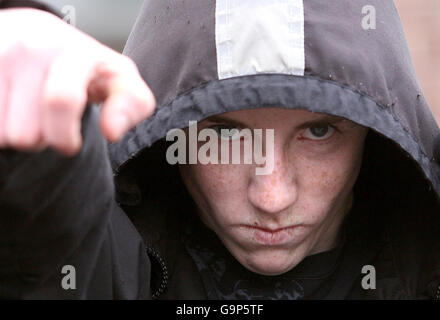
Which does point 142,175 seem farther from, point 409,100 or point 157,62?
point 409,100

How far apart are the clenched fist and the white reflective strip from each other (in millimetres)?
412

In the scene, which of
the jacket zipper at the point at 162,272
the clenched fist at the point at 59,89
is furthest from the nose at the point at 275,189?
the clenched fist at the point at 59,89

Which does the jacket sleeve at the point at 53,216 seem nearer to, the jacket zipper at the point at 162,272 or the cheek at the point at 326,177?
the jacket zipper at the point at 162,272

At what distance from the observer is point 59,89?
58 cm

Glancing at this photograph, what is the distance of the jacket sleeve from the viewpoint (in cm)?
72

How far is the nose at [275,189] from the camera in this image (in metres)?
1.09

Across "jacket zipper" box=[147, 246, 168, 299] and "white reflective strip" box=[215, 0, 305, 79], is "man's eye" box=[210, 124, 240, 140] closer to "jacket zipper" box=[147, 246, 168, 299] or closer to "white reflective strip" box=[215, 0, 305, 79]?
"white reflective strip" box=[215, 0, 305, 79]

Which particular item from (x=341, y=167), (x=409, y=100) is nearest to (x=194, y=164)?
(x=341, y=167)

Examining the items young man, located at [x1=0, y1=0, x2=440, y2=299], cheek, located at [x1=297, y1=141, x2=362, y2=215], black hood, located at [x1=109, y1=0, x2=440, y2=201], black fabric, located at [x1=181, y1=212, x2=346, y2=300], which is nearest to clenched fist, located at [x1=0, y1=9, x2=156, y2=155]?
young man, located at [x1=0, y1=0, x2=440, y2=299]

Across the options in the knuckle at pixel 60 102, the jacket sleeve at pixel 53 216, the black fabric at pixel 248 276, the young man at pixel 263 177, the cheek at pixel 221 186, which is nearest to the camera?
the knuckle at pixel 60 102

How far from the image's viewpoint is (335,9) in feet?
3.68

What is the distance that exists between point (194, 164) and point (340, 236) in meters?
0.33

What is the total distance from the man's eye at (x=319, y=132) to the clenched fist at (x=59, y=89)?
1.80ft

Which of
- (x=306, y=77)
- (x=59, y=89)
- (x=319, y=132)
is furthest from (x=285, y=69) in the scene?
(x=59, y=89)
